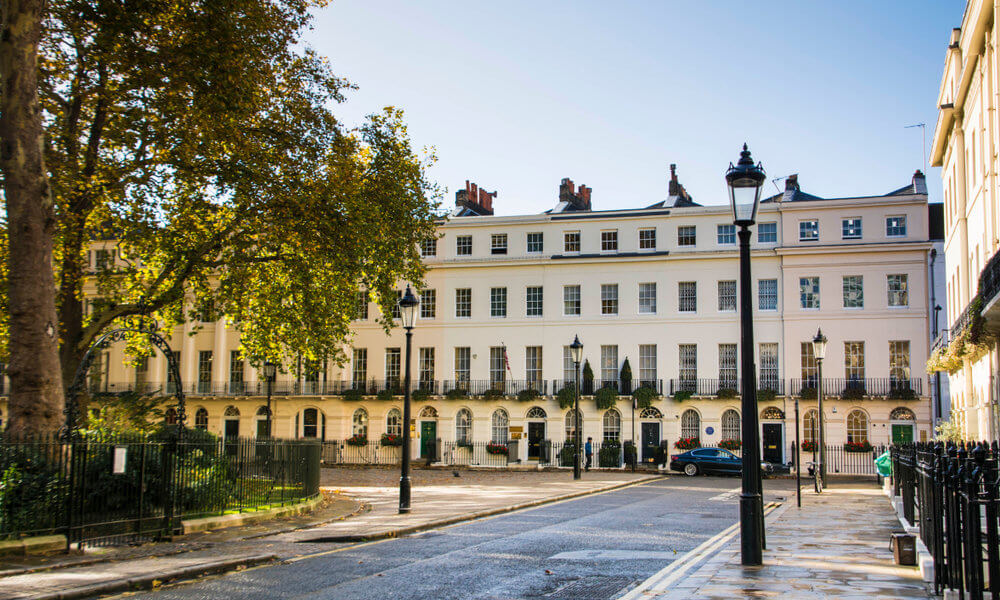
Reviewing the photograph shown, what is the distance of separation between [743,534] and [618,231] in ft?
129

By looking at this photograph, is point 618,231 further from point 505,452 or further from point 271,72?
point 271,72

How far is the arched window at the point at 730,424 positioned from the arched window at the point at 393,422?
1871cm

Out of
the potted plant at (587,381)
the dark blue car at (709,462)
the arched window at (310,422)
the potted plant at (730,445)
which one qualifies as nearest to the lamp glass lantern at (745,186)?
the dark blue car at (709,462)

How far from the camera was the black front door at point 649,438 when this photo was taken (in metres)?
46.8

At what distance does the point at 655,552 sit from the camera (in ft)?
46.0

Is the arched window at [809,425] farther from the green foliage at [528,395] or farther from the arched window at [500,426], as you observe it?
the arched window at [500,426]

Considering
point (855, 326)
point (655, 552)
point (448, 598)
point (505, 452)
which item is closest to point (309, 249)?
point (655, 552)

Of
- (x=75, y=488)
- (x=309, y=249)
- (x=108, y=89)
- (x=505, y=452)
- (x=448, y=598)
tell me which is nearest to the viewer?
(x=448, y=598)

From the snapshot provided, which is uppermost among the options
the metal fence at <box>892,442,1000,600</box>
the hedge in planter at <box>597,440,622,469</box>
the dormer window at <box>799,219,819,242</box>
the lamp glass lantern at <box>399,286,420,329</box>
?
the dormer window at <box>799,219,819,242</box>

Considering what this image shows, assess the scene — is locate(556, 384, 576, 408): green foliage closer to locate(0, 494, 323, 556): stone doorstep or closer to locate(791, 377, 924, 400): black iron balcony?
locate(791, 377, 924, 400): black iron balcony

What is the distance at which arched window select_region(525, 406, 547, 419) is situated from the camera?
49.4 m

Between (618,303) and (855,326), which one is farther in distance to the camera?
(618,303)

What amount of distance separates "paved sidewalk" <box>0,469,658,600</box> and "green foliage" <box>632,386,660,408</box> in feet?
51.7

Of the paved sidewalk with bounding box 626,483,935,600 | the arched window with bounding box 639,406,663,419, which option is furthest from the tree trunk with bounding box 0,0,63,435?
the arched window with bounding box 639,406,663,419
